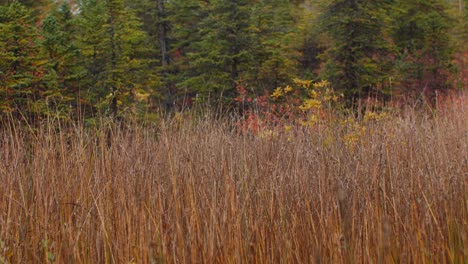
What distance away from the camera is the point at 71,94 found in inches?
372

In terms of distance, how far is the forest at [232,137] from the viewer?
6.55ft

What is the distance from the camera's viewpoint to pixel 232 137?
14.3 ft

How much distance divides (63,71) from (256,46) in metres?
4.54

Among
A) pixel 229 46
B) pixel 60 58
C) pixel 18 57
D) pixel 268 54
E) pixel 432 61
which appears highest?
pixel 18 57

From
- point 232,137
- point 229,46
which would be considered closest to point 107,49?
point 229,46

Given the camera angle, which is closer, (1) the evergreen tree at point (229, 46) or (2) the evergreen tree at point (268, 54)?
(1) the evergreen tree at point (229, 46)

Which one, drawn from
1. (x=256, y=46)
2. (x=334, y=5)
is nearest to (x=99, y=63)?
(x=256, y=46)

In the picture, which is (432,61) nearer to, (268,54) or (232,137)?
(268,54)

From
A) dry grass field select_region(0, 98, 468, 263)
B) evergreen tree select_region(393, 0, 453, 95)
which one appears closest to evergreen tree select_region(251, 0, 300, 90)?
evergreen tree select_region(393, 0, 453, 95)

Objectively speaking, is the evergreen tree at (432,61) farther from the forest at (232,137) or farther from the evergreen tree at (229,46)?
the evergreen tree at (229,46)

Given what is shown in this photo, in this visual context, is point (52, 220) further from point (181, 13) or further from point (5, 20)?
point (181, 13)

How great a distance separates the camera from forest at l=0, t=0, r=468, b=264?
200 centimetres

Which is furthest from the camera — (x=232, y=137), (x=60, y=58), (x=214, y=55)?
(x=214, y=55)

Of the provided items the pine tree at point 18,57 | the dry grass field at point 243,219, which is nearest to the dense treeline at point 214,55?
the pine tree at point 18,57
